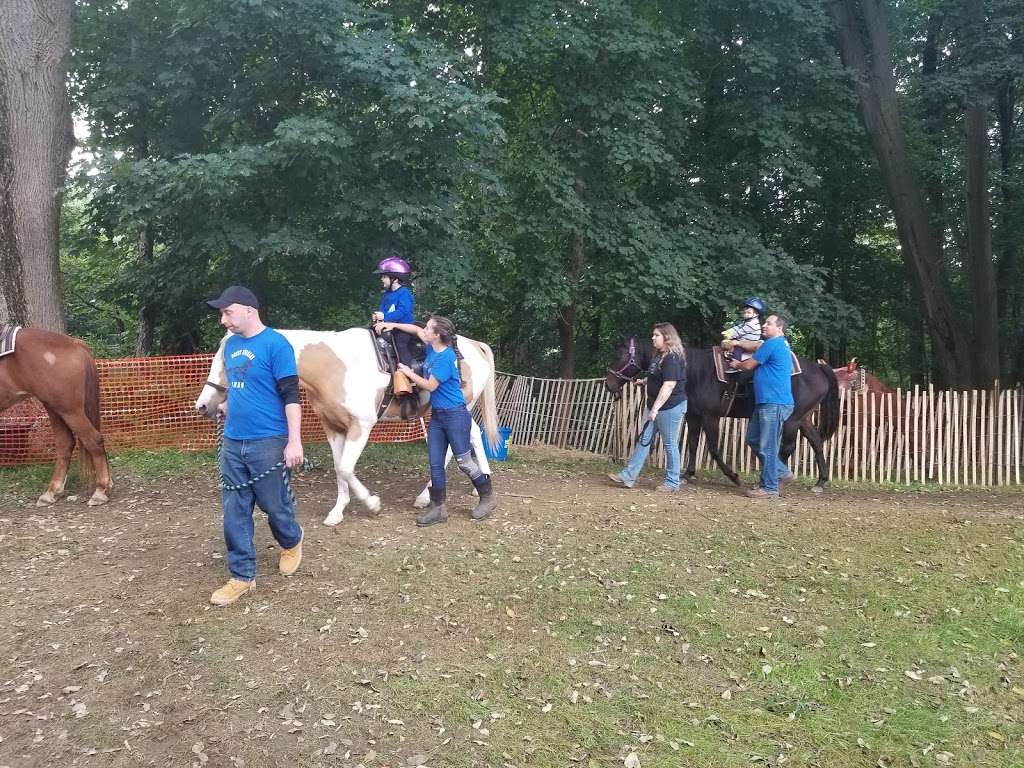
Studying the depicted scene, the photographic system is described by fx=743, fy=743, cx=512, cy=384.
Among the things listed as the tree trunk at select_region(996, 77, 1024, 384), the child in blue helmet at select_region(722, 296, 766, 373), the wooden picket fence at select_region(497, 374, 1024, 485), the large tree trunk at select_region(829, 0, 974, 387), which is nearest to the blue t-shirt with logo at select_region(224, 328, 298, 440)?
the child in blue helmet at select_region(722, 296, 766, 373)

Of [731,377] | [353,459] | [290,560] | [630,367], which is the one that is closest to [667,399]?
[630,367]

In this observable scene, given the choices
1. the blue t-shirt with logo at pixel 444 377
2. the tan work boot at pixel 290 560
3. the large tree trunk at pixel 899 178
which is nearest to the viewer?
the tan work boot at pixel 290 560

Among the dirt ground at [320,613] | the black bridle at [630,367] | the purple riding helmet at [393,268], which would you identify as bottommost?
the dirt ground at [320,613]

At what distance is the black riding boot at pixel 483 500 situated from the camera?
6.72m

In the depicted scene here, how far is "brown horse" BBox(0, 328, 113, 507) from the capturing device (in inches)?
284

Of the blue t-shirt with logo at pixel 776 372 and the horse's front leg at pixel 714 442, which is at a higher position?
the blue t-shirt with logo at pixel 776 372

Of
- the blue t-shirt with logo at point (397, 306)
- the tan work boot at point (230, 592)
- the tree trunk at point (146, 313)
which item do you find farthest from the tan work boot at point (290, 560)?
the tree trunk at point (146, 313)

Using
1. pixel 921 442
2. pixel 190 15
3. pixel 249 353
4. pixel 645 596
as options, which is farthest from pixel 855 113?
pixel 249 353

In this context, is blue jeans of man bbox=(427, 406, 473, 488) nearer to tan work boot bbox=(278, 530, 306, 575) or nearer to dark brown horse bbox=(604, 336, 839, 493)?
tan work boot bbox=(278, 530, 306, 575)

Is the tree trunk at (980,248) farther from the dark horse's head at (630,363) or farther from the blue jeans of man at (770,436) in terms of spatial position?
the dark horse's head at (630,363)

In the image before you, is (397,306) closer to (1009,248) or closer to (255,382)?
(255,382)

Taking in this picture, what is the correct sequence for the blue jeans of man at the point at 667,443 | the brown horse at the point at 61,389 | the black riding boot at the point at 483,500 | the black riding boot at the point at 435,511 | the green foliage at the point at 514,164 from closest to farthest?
the black riding boot at the point at 435,511
the black riding boot at the point at 483,500
the brown horse at the point at 61,389
the blue jeans of man at the point at 667,443
the green foliage at the point at 514,164

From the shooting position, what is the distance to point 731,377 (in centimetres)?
918

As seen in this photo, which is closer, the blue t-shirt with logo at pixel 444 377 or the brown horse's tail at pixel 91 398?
the blue t-shirt with logo at pixel 444 377
